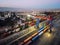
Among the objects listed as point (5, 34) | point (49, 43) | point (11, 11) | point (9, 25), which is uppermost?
point (11, 11)

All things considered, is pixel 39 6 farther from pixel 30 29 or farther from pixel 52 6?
pixel 30 29

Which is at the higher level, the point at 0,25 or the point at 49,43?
the point at 0,25

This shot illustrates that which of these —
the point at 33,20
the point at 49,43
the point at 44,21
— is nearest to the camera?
the point at 49,43

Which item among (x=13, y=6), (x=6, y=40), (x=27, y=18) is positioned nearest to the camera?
(x=6, y=40)

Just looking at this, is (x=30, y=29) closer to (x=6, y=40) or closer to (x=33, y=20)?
(x=33, y=20)

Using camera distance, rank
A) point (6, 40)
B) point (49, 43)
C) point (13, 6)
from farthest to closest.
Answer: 1. point (13, 6)
2. point (49, 43)
3. point (6, 40)

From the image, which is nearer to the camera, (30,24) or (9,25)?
(9,25)

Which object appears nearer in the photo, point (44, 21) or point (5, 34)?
point (5, 34)

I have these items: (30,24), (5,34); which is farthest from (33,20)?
(5,34)

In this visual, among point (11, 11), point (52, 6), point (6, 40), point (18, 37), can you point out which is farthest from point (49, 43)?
point (52, 6)
